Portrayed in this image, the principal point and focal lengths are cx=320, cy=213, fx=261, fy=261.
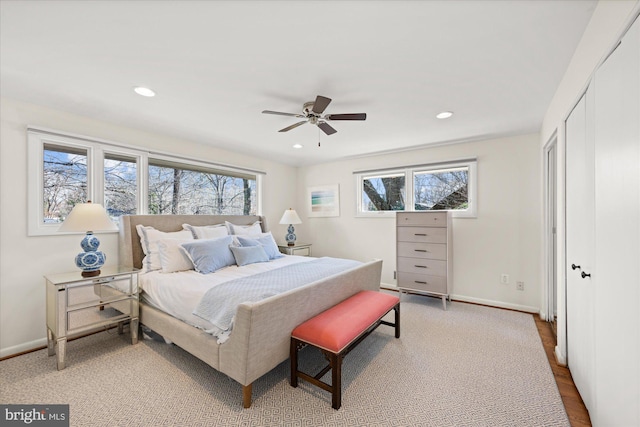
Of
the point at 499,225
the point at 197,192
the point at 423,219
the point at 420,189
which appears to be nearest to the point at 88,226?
→ the point at 197,192

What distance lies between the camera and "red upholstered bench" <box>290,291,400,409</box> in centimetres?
171

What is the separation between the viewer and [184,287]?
2252mm

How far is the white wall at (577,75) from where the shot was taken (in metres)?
1.14

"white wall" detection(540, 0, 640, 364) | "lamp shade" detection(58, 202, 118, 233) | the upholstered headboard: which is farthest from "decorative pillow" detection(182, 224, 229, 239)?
"white wall" detection(540, 0, 640, 364)

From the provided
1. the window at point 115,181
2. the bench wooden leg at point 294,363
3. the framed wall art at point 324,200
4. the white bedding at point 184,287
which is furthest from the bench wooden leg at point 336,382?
the framed wall art at point 324,200

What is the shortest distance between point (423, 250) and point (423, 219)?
0.43 meters

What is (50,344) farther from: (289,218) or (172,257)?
(289,218)

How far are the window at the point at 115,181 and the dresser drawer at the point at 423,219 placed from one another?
2.69 meters

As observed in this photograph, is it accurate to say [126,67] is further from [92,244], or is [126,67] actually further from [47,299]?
[47,299]

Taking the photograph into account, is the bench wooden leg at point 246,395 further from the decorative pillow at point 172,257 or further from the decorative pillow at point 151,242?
the decorative pillow at point 151,242

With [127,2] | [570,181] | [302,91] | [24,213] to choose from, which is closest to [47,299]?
[24,213]

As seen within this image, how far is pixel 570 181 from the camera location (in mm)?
1932

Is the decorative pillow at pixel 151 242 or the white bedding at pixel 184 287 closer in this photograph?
the white bedding at pixel 184 287

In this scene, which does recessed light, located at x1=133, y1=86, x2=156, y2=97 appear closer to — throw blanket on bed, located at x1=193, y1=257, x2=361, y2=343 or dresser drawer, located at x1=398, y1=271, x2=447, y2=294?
throw blanket on bed, located at x1=193, y1=257, x2=361, y2=343
